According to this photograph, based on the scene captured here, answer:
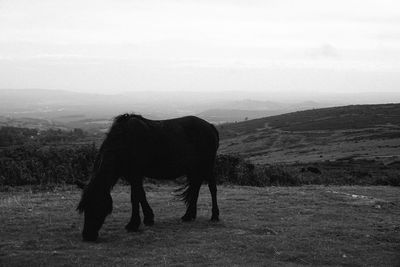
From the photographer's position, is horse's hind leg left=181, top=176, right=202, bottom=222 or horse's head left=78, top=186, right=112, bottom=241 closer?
horse's head left=78, top=186, right=112, bottom=241

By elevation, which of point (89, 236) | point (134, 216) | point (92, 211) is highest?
point (92, 211)

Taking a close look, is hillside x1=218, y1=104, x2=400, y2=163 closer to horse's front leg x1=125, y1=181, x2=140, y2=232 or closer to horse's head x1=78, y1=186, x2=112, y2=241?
horse's front leg x1=125, y1=181, x2=140, y2=232

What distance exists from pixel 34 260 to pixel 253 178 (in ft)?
58.9

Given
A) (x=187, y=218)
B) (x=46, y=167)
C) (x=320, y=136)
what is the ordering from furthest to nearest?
1. (x=320, y=136)
2. (x=46, y=167)
3. (x=187, y=218)

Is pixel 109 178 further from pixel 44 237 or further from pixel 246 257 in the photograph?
pixel 246 257

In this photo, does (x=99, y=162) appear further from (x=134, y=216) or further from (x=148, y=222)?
(x=148, y=222)

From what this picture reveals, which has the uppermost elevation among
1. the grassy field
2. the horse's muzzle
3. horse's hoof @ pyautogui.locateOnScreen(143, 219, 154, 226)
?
the horse's muzzle

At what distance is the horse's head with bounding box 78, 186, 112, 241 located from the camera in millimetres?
10008

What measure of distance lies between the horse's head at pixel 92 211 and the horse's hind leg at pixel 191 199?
9.69 ft

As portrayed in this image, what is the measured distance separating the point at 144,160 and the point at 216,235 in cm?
248

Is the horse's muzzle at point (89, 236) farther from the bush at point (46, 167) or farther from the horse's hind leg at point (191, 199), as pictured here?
the bush at point (46, 167)

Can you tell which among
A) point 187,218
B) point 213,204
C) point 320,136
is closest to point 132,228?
point 187,218

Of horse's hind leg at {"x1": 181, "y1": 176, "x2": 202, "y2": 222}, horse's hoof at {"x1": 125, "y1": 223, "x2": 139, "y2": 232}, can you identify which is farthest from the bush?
horse's hoof at {"x1": 125, "y1": 223, "x2": 139, "y2": 232}

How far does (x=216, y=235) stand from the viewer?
1091 cm
